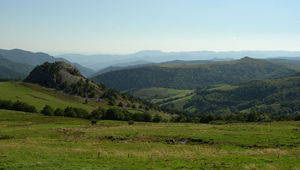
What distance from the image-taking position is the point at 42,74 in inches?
7392

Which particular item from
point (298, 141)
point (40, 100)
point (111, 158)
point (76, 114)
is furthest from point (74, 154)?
point (40, 100)

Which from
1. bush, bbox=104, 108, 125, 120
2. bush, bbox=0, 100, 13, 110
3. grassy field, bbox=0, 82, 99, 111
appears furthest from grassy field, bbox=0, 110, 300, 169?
grassy field, bbox=0, 82, 99, 111

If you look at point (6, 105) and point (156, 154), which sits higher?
point (156, 154)

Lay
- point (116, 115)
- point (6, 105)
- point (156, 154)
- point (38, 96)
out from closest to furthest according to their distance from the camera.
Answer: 1. point (156, 154)
2. point (116, 115)
3. point (6, 105)
4. point (38, 96)

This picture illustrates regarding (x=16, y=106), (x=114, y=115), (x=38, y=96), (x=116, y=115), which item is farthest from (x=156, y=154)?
(x=38, y=96)

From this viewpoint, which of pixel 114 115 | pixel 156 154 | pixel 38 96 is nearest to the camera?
pixel 156 154

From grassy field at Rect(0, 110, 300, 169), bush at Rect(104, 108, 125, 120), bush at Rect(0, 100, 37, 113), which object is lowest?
bush at Rect(104, 108, 125, 120)

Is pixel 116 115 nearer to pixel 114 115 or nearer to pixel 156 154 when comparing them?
pixel 114 115

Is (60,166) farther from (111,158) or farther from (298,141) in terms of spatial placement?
(298,141)

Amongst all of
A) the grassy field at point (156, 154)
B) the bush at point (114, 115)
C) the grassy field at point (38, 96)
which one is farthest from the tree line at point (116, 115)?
the grassy field at point (156, 154)

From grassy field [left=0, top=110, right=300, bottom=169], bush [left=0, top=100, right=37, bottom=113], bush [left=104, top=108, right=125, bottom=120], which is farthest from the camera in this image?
bush [left=0, top=100, right=37, bottom=113]

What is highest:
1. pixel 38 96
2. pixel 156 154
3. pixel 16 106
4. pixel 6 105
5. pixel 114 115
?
pixel 156 154

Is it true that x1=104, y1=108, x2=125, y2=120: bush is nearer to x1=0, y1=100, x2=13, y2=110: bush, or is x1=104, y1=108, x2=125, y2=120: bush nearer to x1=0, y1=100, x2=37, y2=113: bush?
x1=0, y1=100, x2=37, y2=113: bush

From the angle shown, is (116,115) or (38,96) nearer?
(116,115)
